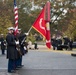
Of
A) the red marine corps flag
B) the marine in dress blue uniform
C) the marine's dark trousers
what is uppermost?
the red marine corps flag

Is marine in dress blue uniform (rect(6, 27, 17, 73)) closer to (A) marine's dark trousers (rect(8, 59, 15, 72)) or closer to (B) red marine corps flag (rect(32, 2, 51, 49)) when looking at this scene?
(A) marine's dark trousers (rect(8, 59, 15, 72))

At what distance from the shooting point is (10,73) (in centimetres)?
1302

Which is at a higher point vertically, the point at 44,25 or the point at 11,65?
the point at 44,25

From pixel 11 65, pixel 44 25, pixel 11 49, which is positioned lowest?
pixel 11 65

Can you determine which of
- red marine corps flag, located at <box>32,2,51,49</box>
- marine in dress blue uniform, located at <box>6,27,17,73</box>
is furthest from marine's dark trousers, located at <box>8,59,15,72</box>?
red marine corps flag, located at <box>32,2,51,49</box>

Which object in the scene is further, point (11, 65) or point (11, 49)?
point (11, 65)

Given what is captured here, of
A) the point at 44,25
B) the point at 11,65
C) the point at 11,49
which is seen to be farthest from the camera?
the point at 44,25

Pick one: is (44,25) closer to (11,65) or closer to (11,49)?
(11,49)

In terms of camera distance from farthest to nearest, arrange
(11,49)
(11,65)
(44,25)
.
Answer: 1. (44,25)
2. (11,65)
3. (11,49)

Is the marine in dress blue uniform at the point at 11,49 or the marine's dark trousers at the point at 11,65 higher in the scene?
the marine in dress blue uniform at the point at 11,49

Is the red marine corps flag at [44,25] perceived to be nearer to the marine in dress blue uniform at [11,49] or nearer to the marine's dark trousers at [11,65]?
the marine in dress blue uniform at [11,49]

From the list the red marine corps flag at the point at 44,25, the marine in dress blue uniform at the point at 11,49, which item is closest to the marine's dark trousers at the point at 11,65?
the marine in dress blue uniform at the point at 11,49

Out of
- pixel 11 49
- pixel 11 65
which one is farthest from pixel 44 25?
pixel 11 65

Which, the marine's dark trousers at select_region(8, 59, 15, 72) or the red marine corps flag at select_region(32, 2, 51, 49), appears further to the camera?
the red marine corps flag at select_region(32, 2, 51, 49)
